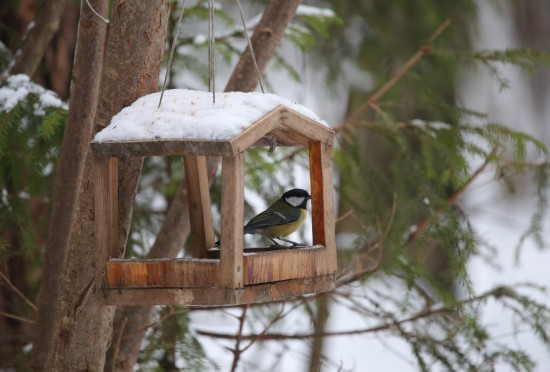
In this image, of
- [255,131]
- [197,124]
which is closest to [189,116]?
[197,124]

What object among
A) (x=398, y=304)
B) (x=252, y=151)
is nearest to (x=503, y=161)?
(x=398, y=304)

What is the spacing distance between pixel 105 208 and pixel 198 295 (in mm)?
458

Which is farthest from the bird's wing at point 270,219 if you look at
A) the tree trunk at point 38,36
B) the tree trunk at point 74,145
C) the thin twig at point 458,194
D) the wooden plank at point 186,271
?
the tree trunk at point 38,36

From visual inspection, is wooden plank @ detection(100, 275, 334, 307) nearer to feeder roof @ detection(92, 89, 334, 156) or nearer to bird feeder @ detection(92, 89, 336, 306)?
bird feeder @ detection(92, 89, 336, 306)

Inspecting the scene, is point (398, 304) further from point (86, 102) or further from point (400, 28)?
point (400, 28)

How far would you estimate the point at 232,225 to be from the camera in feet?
7.29

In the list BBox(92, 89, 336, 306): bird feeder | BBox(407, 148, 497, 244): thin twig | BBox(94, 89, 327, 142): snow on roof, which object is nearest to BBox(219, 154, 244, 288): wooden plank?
BBox(92, 89, 336, 306): bird feeder

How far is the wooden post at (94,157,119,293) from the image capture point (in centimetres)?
235

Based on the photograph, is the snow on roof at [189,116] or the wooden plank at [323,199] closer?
the snow on roof at [189,116]

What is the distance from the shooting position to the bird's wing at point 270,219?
2760 mm

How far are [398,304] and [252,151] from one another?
118 cm

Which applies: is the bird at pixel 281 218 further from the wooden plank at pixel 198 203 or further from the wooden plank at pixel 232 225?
the wooden plank at pixel 232 225

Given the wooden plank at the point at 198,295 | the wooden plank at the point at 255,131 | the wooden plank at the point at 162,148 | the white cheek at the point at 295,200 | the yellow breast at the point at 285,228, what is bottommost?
the wooden plank at the point at 198,295

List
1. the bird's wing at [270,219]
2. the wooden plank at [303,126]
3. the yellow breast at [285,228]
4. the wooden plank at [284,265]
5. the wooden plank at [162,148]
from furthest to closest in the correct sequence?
the yellow breast at [285,228] < the bird's wing at [270,219] < the wooden plank at [303,126] < the wooden plank at [284,265] < the wooden plank at [162,148]
